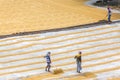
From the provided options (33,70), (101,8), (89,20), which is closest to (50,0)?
(101,8)

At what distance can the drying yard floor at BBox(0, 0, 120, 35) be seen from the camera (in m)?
34.0

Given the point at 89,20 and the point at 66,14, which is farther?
the point at 66,14

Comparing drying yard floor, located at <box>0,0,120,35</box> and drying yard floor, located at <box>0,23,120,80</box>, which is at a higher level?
drying yard floor, located at <box>0,0,120,35</box>

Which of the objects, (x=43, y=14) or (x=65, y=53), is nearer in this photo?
(x=65, y=53)

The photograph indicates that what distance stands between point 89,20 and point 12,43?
375 inches

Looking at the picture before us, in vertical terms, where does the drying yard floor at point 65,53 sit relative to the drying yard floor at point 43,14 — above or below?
below

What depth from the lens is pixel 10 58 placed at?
26047 mm

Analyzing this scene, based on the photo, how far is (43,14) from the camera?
39.0 metres

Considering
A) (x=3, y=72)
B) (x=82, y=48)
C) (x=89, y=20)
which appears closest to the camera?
(x=3, y=72)

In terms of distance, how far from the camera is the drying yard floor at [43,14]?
111ft

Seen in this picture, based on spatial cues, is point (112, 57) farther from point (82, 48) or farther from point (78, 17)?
point (78, 17)

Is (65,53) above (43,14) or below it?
below

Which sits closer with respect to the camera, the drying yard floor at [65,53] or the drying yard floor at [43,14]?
the drying yard floor at [65,53]

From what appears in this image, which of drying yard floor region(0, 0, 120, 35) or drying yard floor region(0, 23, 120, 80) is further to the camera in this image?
drying yard floor region(0, 0, 120, 35)
